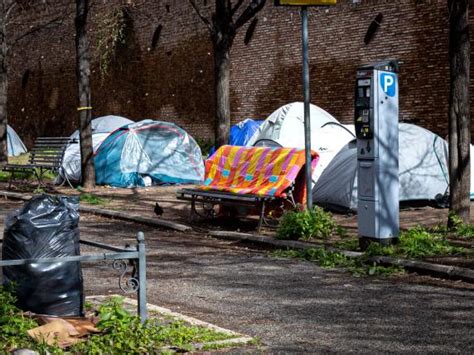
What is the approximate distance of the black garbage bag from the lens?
5621mm

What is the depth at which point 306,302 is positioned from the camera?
6922mm

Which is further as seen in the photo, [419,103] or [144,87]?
[144,87]

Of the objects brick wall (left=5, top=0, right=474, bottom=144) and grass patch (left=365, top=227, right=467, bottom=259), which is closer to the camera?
grass patch (left=365, top=227, right=467, bottom=259)

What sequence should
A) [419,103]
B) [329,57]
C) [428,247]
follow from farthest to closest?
[329,57]
[419,103]
[428,247]

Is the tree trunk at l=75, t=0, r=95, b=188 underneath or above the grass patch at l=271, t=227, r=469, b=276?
above

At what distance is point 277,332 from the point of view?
5855 mm

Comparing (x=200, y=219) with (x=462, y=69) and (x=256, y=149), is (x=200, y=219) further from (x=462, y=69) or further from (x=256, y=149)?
(x=462, y=69)

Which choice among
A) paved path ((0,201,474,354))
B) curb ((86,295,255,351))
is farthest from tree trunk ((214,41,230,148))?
curb ((86,295,255,351))

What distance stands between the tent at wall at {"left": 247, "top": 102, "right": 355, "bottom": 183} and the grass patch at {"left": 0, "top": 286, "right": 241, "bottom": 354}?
30.2 ft

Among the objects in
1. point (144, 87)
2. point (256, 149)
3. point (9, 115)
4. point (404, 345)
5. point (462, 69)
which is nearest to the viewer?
point (404, 345)

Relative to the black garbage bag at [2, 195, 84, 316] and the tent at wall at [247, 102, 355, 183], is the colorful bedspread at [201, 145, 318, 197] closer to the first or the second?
the tent at wall at [247, 102, 355, 183]

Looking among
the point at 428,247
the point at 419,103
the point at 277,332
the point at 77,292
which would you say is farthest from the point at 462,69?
the point at 419,103

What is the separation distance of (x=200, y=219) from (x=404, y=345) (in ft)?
25.0

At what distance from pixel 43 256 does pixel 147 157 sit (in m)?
13.7
